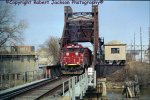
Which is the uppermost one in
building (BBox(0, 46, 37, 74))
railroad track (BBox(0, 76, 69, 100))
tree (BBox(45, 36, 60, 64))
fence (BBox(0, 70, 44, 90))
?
tree (BBox(45, 36, 60, 64))

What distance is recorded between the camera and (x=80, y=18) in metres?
45.6

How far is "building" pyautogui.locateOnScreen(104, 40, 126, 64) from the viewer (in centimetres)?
5944

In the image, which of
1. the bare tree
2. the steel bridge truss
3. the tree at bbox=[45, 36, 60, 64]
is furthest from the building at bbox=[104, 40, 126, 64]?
the tree at bbox=[45, 36, 60, 64]

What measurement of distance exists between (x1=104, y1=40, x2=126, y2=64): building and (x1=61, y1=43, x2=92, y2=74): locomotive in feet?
73.6

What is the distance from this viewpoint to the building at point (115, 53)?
5944cm

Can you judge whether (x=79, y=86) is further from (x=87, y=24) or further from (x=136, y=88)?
(x=136, y=88)

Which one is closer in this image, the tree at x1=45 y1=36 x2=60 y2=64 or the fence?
the fence

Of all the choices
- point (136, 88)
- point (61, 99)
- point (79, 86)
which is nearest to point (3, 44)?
point (136, 88)

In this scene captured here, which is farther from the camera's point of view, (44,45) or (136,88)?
(44,45)

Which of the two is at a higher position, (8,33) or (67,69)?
(8,33)

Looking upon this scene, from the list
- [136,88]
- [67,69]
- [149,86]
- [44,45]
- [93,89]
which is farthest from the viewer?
[44,45]

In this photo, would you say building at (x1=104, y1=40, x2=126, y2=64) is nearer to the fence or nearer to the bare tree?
the bare tree

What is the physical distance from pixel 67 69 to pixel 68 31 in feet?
32.8

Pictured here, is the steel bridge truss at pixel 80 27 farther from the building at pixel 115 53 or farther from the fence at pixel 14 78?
the building at pixel 115 53
